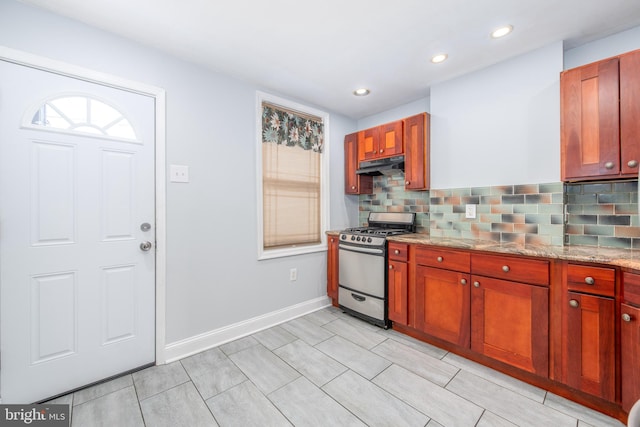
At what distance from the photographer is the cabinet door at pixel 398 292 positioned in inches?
95.6

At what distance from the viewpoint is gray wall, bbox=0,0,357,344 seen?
1.82 meters

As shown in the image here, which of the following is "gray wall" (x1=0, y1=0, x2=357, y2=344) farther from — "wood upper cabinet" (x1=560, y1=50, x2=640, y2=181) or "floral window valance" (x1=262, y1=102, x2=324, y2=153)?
"wood upper cabinet" (x1=560, y1=50, x2=640, y2=181)

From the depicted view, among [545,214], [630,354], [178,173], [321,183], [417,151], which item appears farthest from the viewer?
[321,183]

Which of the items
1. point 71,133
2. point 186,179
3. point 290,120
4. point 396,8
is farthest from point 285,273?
point 396,8

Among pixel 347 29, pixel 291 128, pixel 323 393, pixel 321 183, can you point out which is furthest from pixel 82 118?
pixel 323 393

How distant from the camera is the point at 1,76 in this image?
4.99 ft

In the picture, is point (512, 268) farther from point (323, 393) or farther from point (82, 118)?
point (82, 118)

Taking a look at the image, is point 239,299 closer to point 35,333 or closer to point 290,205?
point 290,205

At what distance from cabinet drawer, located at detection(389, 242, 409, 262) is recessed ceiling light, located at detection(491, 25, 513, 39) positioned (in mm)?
1702

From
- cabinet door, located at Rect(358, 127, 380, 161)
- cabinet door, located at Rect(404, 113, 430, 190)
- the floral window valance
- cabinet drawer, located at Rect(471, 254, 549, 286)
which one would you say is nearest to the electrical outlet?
cabinet door, located at Rect(404, 113, 430, 190)

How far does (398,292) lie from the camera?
248cm

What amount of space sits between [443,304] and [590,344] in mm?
844

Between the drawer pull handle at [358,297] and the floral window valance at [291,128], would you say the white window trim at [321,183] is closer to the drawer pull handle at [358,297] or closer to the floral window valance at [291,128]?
the floral window valance at [291,128]

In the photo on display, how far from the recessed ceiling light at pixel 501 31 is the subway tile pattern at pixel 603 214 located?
3.99 feet
